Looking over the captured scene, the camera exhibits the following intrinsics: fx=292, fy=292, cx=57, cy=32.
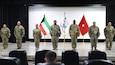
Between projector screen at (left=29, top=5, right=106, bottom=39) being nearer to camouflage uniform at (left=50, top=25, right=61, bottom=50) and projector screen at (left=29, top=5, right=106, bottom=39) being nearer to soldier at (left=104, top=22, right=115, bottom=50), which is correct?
soldier at (left=104, top=22, right=115, bottom=50)

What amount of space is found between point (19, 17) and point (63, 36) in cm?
360

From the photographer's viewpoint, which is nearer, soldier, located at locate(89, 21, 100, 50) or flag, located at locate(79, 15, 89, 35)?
soldier, located at locate(89, 21, 100, 50)

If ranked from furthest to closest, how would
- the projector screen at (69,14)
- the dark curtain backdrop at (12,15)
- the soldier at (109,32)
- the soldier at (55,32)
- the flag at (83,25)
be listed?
the projector screen at (69,14) → the dark curtain backdrop at (12,15) → the flag at (83,25) → the soldier at (109,32) → the soldier at (55,32)

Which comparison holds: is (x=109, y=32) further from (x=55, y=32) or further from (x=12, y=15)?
(x=12, y=15)

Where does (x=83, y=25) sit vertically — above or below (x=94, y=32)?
above

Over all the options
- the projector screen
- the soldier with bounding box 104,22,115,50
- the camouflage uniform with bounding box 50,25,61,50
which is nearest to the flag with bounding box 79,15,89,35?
the soldier with bounding box 104,22,115,50

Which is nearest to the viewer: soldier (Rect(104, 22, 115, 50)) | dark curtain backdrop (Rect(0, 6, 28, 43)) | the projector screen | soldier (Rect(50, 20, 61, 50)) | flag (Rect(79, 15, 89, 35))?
soldier (Rect(50, 20, 61, 50))

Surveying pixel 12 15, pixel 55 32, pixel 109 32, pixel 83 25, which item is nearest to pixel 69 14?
pixel 83 25

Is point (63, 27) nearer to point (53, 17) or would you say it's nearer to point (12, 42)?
point (53, 17)

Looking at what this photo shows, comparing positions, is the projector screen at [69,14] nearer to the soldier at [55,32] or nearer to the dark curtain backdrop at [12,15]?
the dark curtain backdrop at [12,15]

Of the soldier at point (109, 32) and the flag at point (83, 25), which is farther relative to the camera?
the flag at point (83, 25)

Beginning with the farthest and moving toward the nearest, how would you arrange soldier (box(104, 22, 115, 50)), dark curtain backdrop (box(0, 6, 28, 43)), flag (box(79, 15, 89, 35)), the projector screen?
the projector screen, dark curtain backdrop (box(0, 6, 28, 43)), flag (box(79, 15, 89, 35)), soldier (box(104, 22, 115, 50))

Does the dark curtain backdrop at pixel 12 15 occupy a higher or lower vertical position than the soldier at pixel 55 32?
higher

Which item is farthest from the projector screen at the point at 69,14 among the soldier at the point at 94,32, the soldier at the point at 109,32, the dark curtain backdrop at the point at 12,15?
the soldier at the point at 94,32
